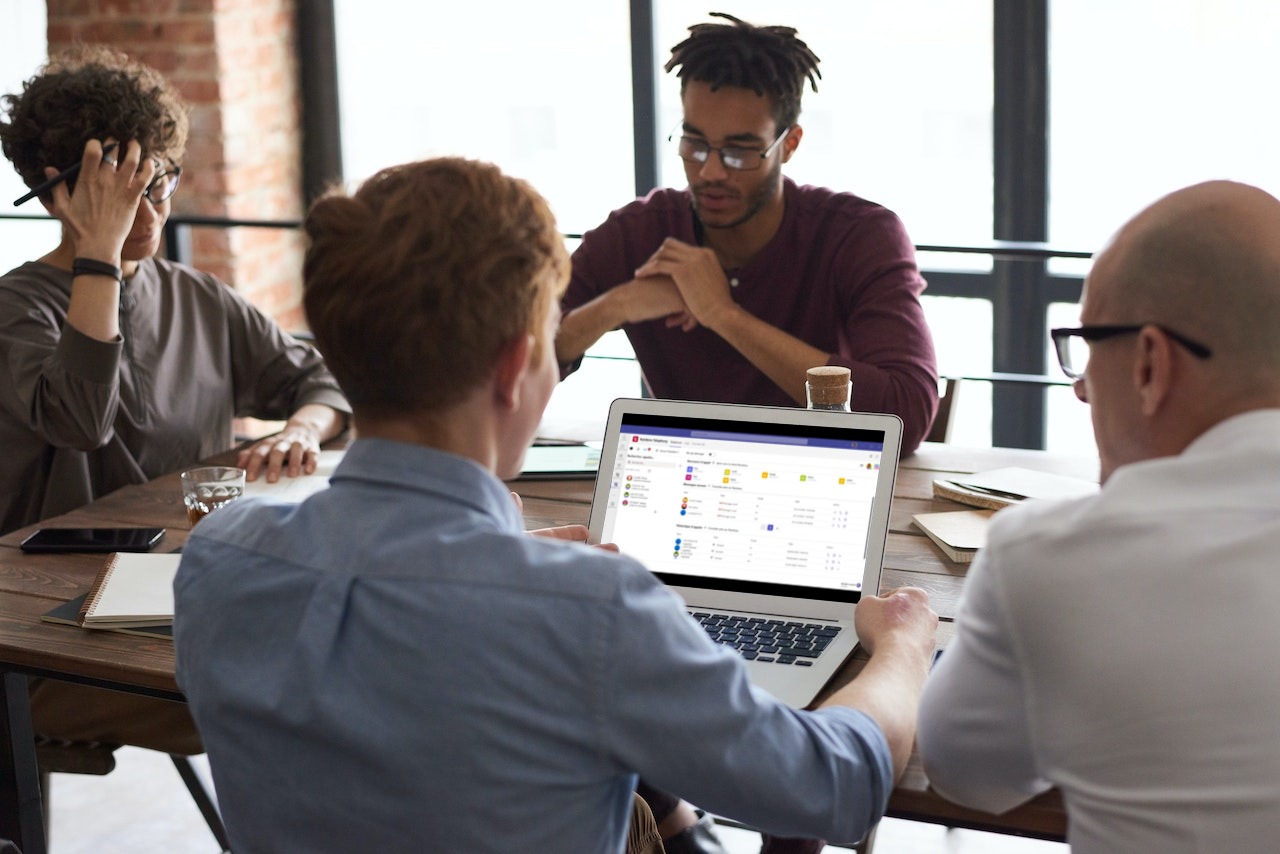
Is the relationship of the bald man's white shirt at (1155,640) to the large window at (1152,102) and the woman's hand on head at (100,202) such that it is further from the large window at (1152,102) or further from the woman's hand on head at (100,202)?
the large window at (1152,102)

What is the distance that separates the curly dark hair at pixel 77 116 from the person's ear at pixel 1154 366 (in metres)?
1.64

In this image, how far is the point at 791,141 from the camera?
8.08 feet

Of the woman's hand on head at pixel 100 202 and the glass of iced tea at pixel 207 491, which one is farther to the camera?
the woman's hand on head at pixel 100 202

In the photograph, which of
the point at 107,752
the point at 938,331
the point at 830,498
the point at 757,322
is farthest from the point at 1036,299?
the point at 107,752

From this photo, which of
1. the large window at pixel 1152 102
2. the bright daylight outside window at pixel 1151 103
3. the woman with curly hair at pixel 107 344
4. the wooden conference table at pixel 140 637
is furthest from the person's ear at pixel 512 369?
the large window at pixel 1152 102

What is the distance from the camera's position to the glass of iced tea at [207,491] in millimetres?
1827

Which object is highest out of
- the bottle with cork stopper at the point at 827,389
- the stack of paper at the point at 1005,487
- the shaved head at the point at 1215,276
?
the shaved head at the point at 1215,276

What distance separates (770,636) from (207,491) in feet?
2.70

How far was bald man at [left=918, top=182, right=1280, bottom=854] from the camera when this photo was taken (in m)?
0.93

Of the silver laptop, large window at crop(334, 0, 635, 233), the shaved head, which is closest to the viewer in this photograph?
the shaved head

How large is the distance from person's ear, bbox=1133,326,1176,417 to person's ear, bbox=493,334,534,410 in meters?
0.47

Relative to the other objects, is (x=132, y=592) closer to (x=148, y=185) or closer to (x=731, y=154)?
(x=148, y=185)

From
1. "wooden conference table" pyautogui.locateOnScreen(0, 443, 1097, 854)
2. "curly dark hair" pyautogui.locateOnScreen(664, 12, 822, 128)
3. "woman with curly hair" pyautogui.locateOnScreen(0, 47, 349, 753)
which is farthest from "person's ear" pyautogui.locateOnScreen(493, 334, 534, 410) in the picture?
"curly dark hair" pyautogui.locateOnScreen(664, 12, 822, 128)

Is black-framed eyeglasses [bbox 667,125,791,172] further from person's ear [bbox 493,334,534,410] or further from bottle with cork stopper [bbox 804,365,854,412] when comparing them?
person's ear [bbox 493,334,534,410]
